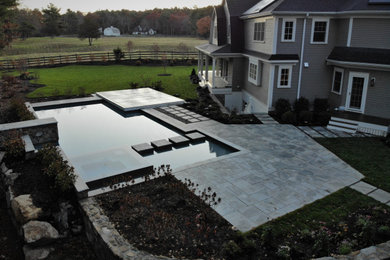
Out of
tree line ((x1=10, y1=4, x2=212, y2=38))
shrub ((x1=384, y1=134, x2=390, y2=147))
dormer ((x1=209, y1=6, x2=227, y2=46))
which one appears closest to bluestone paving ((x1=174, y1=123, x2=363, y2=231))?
shrub ((x1=384, y1=134, x2=390, y2=147))

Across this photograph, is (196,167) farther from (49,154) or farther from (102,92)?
(102,92)

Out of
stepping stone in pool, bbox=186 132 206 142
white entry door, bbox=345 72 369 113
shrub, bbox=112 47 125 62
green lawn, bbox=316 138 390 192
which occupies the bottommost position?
green lawn, bbox=316 138 390 192

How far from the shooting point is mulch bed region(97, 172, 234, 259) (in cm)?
604

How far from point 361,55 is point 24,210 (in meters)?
14.6

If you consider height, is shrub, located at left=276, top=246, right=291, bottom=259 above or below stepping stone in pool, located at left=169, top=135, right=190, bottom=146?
below

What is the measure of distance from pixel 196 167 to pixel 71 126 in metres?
7.69

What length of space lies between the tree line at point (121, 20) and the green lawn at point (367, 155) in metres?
51.2

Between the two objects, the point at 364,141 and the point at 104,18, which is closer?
the point at 364,141

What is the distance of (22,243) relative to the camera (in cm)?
697

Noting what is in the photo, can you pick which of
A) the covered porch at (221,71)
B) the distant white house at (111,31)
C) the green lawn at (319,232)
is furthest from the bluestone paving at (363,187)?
the distant white house at (111,31)

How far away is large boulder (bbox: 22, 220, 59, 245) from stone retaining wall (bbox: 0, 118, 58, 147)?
563 centimetres

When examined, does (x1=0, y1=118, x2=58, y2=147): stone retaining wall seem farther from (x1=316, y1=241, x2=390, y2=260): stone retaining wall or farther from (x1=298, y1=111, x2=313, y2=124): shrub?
(x1=298, y1=111, x2=313, y2=124): shrub

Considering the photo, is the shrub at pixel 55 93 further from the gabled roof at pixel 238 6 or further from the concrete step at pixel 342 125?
the concrete step at pixel 342 125

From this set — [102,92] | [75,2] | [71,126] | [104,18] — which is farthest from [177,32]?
[71,126]
